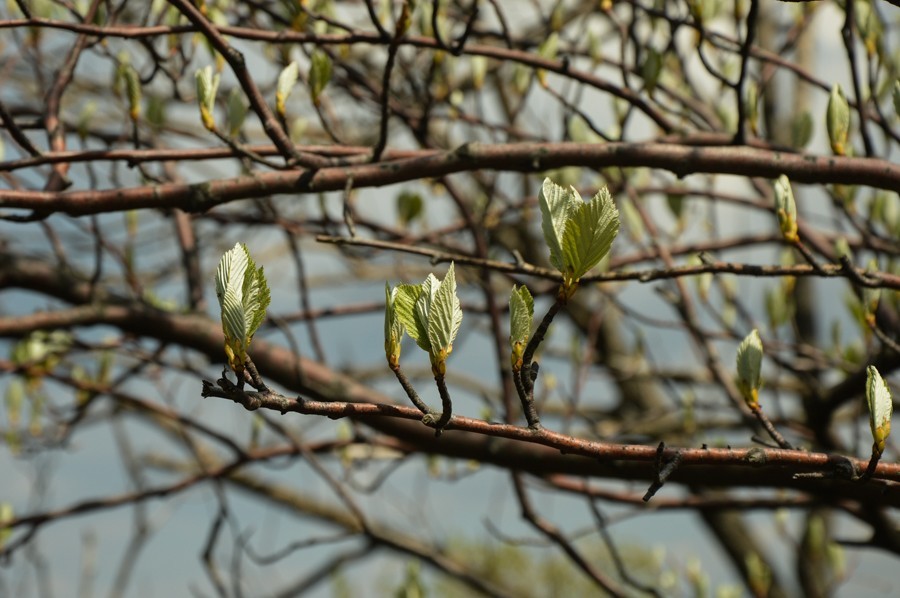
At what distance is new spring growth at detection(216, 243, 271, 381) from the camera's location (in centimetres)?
73

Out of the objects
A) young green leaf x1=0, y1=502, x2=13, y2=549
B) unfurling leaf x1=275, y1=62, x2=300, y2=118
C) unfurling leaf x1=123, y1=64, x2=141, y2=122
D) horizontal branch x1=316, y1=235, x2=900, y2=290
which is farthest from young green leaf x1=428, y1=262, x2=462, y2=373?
young green leaf x1=0, y1=502, x2=13, y2=549

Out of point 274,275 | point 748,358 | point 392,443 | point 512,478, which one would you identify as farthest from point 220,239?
point 748,358

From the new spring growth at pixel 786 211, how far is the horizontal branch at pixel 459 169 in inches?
5.6

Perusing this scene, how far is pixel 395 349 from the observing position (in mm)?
788

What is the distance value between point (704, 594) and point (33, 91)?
11.6ft

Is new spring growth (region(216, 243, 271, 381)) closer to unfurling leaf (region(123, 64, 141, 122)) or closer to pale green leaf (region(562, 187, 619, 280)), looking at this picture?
pale green leaf (region(562, 187, 619, 280))

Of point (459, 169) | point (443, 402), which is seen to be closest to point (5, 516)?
point (459, 169)

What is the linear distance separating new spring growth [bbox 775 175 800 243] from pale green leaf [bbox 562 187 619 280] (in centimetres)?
52

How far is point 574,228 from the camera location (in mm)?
730

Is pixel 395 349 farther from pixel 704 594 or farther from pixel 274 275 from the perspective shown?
pixel 274 275

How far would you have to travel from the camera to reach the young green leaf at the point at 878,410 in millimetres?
840

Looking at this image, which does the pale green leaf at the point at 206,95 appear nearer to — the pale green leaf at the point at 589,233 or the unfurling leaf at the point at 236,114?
the unfurling leaf at the point at 236,114

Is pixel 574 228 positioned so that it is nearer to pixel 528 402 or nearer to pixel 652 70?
pixel 528 402

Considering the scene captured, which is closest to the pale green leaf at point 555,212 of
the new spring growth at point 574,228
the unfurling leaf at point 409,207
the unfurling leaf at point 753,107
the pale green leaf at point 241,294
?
the new spring growth at point 574,228
